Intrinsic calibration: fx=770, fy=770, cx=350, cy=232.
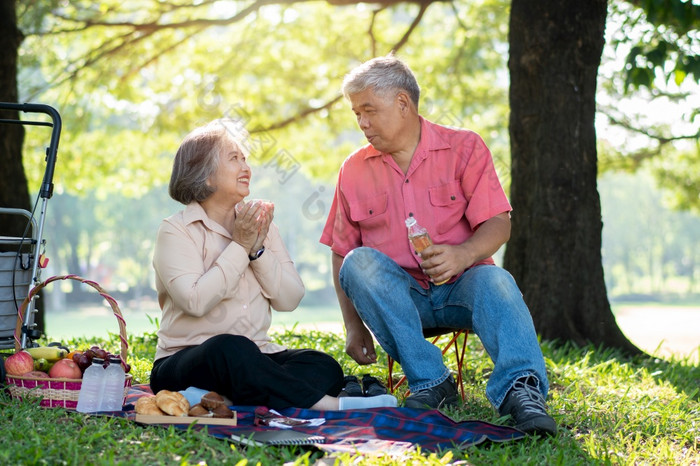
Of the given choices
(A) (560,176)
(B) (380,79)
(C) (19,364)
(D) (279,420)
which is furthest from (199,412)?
(A) (560,176)

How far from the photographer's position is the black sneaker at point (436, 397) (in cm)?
322

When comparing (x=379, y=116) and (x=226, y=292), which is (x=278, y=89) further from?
(x=226, y=292)

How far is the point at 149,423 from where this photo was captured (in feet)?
9.62

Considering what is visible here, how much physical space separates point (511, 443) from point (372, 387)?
0.86 metres

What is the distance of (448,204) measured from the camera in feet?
12.2

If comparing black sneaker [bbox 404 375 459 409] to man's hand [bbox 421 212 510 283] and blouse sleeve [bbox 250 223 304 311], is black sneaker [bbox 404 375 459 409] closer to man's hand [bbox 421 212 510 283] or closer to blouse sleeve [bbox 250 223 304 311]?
man's hand [bbox 421 212 510 283]

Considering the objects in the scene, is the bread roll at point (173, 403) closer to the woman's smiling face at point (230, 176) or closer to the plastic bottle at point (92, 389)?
the plastic bottle at point (92, 389)

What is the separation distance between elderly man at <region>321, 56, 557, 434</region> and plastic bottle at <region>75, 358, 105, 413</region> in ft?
3.71

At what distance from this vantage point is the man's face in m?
3.66

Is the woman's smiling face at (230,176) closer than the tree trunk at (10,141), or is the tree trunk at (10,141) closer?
the woman's smiling face at (230,176)

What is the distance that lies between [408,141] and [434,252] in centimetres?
78

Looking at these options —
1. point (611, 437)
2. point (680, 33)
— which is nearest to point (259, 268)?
point (611, 437)

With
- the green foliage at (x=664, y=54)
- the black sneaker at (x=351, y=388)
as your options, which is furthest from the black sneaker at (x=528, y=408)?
the green foliage at (x=664, y=54)

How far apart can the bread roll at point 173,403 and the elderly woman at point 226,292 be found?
19 cm
